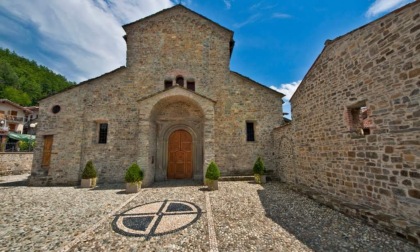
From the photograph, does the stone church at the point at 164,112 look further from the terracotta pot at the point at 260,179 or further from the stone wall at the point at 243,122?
the terracotta pot at the point at 260,179

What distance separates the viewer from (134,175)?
816 cm

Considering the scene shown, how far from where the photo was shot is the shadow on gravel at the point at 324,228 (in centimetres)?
340

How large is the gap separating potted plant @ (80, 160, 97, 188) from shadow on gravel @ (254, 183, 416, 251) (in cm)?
Result: 900

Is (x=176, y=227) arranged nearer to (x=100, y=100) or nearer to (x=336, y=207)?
(x=336, y=207)

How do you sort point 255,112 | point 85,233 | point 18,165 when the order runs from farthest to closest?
point 18,165 → point 255,112 → point 85,233

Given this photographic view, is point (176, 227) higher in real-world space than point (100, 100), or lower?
lower

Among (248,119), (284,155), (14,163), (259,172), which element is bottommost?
(259,172)

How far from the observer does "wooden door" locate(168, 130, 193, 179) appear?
36.6ft

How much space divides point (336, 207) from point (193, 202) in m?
4.68

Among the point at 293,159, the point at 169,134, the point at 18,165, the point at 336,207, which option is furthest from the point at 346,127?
the point at 18,165

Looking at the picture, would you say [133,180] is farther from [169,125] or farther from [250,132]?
[250,132]

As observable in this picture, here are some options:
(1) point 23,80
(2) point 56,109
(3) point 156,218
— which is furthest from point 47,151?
(1) point 23,80

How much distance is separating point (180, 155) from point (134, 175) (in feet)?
11.8

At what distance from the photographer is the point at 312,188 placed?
22.3 ft
